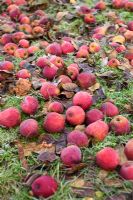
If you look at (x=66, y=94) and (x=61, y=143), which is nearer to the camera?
(x=61, y=143)

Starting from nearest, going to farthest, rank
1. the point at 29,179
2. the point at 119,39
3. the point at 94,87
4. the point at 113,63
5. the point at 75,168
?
the point at 29,179 → the point at 75,168 → the point at 94,87 → the point at 113,63 → the point at 119,39

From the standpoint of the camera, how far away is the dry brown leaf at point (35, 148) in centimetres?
336

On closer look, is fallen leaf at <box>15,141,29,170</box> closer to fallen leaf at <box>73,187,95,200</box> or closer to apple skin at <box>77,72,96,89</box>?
fallen leaf at <box>73,187,95,200</box>

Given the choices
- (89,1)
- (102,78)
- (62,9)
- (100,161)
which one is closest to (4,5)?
(62,9)

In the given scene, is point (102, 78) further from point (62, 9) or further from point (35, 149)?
point (62, 9)

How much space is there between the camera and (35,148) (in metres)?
3.44

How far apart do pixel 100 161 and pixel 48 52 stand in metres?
1.92

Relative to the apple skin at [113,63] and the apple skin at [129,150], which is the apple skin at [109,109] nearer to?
the apple skin at [129,150]

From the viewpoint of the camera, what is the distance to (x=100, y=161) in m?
3.14

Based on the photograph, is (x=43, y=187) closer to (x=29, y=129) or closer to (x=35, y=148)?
(x=35, y=148)

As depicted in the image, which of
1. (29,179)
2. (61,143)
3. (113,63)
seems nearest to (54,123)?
(61,143)

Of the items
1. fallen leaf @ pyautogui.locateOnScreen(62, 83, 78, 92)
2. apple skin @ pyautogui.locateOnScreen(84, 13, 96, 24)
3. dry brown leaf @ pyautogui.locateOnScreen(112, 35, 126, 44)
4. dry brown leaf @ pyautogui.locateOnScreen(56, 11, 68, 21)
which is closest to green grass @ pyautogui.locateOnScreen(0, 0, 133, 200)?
fallen leaf @ pyautogui.locateOnScreen(62, 83, 78, 92)

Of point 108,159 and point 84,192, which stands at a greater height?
point 108,159

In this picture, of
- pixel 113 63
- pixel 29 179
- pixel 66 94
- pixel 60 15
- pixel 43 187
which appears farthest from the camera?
pixel 60 15
